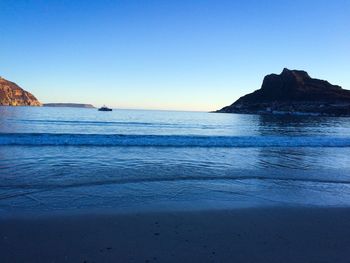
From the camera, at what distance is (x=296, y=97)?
16588cm

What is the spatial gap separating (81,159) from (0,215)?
7.67 m

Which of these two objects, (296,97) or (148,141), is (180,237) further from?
(296,97)

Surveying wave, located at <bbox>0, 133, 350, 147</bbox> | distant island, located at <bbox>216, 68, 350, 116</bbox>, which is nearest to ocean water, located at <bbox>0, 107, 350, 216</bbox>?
wave, located at <bbox>0, 133, 350, 147</bbox>

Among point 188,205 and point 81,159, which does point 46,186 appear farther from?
point 81,159

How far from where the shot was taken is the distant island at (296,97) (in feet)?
450

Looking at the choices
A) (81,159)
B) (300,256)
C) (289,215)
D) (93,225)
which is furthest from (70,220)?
(81,159)

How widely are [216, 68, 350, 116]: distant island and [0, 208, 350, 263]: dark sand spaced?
130m

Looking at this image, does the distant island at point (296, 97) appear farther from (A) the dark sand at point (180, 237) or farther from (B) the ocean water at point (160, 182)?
(A) the dark sand at point (180, 237)

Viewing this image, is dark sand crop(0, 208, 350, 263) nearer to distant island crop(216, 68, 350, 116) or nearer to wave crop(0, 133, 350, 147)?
wave crop(0, 133, 350, 147)

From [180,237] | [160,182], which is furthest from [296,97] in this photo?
[180,237]

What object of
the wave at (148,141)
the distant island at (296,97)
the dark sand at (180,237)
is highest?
the distant island at (296,97)

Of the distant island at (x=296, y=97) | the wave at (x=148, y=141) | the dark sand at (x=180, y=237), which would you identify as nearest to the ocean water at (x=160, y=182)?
the dark sand at (x=180, y=237)

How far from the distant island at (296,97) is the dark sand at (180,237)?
A: 428 ft

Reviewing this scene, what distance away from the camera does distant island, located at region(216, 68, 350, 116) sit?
5404 inches
